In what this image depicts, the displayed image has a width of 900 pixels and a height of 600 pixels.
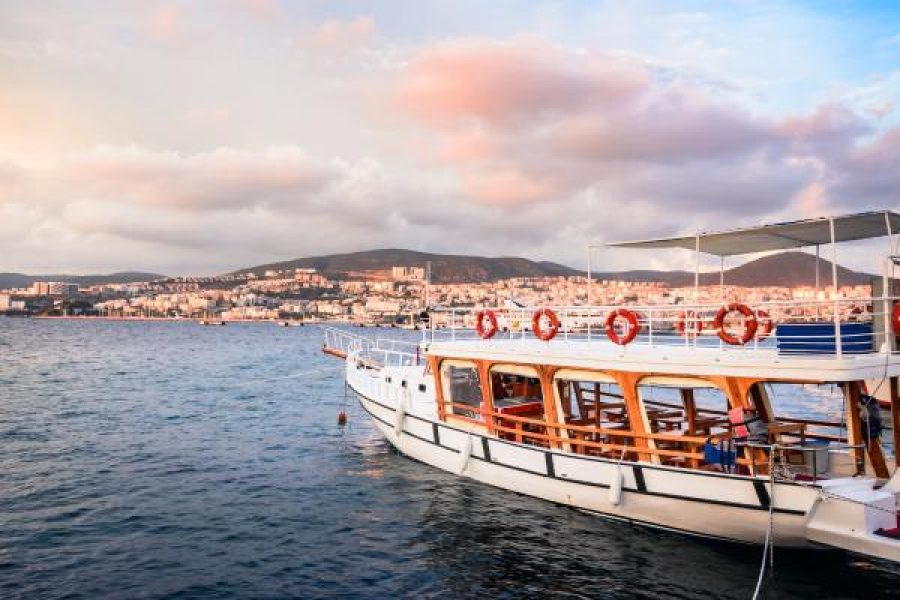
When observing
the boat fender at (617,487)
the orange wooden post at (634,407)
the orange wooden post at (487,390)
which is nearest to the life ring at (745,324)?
the orange wooden post at (634,407)

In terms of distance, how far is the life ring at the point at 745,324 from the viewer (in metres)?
11.5

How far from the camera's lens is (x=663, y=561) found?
39.0 ft

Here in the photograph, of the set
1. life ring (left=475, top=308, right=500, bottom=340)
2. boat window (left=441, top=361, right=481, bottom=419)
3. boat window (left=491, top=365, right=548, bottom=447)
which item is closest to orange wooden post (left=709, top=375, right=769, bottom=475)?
boat window (left=491, top=365, right=548, bottom=447)

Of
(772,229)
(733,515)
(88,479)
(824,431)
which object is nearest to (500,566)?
(733,515)

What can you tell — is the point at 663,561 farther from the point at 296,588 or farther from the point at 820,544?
the point at 296,588

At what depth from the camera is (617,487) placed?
1273 cm

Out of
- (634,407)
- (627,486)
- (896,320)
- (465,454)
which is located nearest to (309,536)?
(465,454)

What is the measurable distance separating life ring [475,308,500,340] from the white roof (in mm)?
3538

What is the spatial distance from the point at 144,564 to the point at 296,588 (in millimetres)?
3252

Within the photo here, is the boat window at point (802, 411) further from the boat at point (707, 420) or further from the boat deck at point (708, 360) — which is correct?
the boat deck at point (708, 360)

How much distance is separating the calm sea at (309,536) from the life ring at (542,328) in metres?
3.97

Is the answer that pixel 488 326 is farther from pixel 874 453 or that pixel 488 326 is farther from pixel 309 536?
pixel 874 453

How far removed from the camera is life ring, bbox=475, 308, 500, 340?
16406 millimetres

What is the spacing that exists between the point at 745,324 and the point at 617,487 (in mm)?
4078
